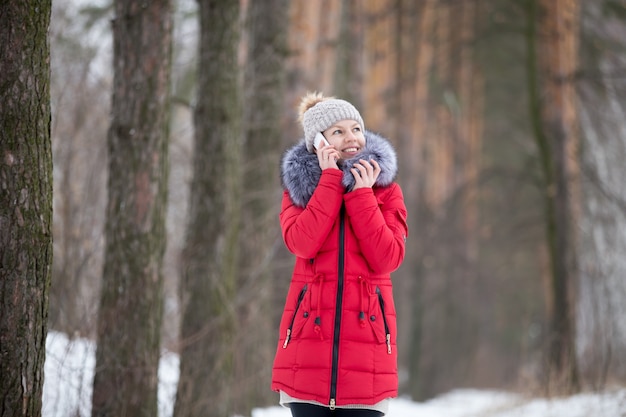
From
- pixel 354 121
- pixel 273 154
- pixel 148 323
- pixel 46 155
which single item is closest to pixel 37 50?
pixel 46 155

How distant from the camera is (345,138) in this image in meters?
3.63

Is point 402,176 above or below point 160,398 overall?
above

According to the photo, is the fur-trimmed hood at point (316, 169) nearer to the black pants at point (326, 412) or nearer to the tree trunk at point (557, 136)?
the black pants at point (326, 412)

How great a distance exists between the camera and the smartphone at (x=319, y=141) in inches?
141

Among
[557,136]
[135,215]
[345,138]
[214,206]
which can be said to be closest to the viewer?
[345,138]

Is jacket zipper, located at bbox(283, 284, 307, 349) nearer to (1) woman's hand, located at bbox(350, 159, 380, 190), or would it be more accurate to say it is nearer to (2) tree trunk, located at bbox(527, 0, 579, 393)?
(1) woman's hand, located at bbox(350, 159, 380, 190)

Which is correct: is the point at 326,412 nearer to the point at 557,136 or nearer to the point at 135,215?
the point at 135,215

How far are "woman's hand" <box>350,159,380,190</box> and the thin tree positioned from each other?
539 centimetres

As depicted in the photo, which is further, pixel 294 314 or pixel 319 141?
pixel 319 141

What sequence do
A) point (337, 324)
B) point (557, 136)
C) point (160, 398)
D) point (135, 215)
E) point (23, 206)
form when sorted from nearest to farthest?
point (337, 324) < point (23, 206) < point (135, 215) < point (160, 398) < point (557, 136)

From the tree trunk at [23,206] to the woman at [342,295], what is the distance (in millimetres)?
1091

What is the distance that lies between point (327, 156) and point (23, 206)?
1341 mm

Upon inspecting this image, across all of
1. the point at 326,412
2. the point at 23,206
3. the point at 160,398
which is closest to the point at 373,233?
the point at 326,412

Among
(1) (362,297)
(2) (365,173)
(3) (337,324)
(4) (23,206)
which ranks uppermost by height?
(2) (365,173)
